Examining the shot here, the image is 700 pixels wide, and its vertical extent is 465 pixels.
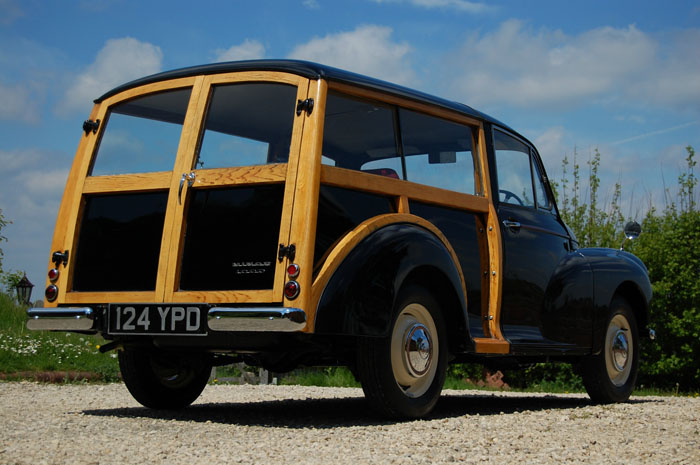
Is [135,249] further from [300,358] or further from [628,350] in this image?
[628,350]

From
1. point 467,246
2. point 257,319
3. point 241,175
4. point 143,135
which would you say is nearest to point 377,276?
point 257,319

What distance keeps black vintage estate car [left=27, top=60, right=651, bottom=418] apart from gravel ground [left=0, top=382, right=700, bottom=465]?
1.44ft

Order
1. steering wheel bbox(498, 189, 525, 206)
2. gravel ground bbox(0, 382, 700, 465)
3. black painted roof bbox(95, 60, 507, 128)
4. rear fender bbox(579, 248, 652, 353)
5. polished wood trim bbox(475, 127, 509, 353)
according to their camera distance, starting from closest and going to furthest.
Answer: gravel ground bbox(0, 382, 700, 465)
black painted roof bbox(95, 60, 507, 128)
polished wood trim bbox(475, 127, 509, 353)
steering wheel bbox(498, 189, 525, 206)
rear fender bbox(579, 248, 652, 353)

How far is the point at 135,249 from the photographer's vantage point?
18.2 ft

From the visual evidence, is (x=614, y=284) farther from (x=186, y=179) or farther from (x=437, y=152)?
(x=186, y=179)

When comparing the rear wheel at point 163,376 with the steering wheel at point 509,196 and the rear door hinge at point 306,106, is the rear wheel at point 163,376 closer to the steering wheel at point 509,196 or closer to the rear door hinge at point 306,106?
the rear door hinge at point 306,106

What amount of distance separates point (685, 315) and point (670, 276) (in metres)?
0.77

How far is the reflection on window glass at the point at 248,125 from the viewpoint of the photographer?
5.32 metres

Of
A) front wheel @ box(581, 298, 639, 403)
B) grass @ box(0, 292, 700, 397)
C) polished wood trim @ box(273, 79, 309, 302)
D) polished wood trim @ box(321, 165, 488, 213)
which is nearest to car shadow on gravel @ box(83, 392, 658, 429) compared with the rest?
front wheel @ box(581, 298, 639, 403)

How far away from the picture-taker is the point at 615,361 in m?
7.63

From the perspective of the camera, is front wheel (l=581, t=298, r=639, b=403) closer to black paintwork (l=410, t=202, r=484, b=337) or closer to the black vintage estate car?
the black vintage estate car

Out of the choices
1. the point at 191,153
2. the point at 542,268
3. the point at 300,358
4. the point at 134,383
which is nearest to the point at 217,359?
the point at 134,383

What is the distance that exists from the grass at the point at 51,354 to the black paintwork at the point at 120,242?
4.06 meters

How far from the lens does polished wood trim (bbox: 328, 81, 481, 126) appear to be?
539cm
